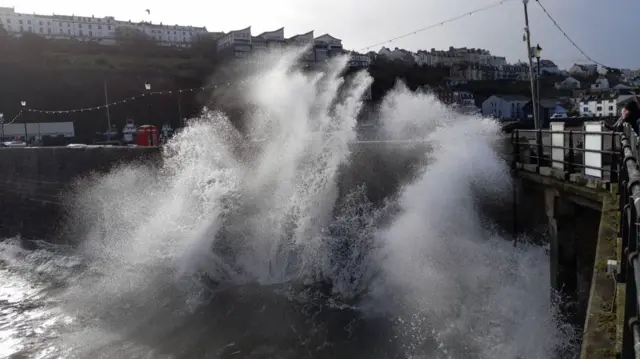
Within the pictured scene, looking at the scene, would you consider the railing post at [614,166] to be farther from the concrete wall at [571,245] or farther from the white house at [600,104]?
the white house at [600,104]

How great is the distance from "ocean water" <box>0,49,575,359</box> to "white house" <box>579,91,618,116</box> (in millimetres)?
37016

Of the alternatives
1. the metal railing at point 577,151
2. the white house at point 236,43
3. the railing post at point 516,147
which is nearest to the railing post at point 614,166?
the metal railing at point 577,151

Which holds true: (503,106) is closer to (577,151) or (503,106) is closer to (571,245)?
(577,151)

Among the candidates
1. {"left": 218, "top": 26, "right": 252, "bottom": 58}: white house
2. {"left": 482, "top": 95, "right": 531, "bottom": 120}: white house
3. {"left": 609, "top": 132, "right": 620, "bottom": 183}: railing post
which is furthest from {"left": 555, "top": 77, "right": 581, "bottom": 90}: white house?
{"left": 609, "top": 132, "right": 620, "bottom": 183}: railing post

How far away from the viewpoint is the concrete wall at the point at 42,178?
1906cm

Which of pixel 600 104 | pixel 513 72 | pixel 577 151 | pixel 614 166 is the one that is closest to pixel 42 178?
pixel 577 151

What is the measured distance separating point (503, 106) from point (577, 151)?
222ft

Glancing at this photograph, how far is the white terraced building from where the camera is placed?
346 ft

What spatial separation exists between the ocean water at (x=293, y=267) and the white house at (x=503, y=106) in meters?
59.9

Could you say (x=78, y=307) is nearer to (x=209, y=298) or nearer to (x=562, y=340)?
(x=209, y=298)

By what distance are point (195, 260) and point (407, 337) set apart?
6245mm

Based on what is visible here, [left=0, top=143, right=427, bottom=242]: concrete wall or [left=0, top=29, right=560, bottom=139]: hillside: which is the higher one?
[left=0, top=29, right=560, bottom=139]: hillside

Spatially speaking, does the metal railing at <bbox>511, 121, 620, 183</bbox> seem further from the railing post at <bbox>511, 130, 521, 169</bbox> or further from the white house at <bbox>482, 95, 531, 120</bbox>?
the white house at <bbox>482, 95, 531, 120</bbox>

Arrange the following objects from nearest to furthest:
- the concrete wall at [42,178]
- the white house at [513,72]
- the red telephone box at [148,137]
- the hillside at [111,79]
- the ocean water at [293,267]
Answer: the ocean water at [293,267], the concrete wall at [42,178], the red telephone box at [148,137], the hillside at [111,79], the white house at [513,72]
